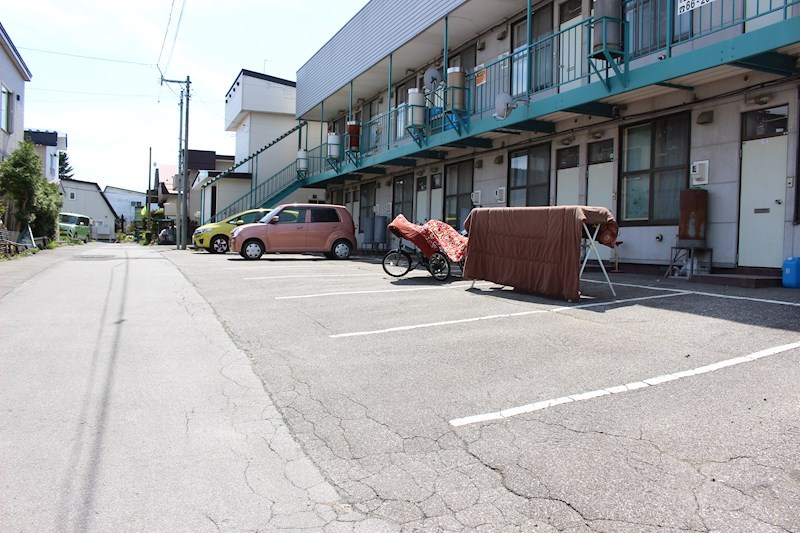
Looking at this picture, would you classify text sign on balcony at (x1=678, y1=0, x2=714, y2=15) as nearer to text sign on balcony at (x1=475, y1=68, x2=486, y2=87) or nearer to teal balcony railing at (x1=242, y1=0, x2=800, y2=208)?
teal balcony railing at (x1=242, y1=0, x2=800, y2=208)

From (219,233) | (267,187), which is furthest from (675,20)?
(267,187)

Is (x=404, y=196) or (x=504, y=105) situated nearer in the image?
(x=504, y=105)

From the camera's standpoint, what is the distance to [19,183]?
19.5m

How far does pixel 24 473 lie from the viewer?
3.29 m

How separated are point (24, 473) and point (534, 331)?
191 inches

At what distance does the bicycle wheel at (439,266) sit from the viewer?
11.4 m

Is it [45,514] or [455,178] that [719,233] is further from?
[45,514]

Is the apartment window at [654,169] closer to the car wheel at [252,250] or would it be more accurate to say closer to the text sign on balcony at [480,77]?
the text sign on balcony at [480,77]

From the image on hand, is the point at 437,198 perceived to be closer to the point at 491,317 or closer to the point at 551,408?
the point at 491,317

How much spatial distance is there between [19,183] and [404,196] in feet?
42.8

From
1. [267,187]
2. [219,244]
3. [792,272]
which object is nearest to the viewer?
[792,272]

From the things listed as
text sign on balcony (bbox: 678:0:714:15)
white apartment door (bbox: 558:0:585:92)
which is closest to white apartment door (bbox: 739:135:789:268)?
text sign on balcony (bbox: 678:0:714:15)

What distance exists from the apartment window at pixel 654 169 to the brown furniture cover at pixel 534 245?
3074mm

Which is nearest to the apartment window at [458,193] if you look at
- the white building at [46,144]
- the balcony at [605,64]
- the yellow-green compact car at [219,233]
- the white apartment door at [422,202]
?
the balcony at [605,64]
